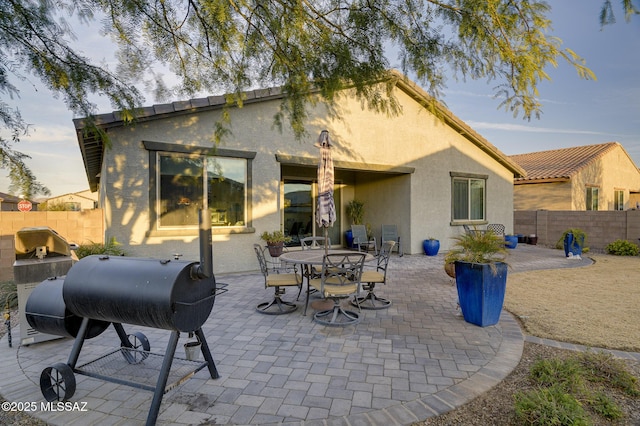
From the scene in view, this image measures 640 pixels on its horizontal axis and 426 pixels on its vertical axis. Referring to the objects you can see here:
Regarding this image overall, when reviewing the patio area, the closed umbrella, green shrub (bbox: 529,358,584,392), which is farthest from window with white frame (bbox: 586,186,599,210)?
green shrub (bbox: 529,358,584,392)

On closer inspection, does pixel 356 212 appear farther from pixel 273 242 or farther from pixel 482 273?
pixel 482 273

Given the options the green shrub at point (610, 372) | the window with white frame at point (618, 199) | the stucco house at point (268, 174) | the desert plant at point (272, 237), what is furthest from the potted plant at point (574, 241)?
the window with white frame at point (618, 199)

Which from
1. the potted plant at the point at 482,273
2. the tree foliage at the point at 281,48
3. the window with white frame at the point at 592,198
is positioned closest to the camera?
the tree foliage at the point at 281,48

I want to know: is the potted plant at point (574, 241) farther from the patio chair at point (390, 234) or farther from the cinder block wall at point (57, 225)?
the cinder block wall at point (57, 225)

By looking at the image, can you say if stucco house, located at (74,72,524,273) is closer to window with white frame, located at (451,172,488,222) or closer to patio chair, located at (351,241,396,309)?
window with white frame, located at (451,172,488,222)

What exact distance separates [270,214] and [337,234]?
4451 millimetres

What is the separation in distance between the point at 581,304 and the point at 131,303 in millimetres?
6509

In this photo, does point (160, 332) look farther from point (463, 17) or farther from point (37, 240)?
point (463, 17)

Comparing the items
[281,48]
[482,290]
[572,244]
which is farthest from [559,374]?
[572,244]

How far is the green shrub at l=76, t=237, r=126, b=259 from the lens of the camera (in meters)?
6.18

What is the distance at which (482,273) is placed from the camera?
4211 mm

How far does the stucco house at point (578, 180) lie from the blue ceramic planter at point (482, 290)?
13059mm

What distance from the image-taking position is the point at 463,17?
11.1 ft

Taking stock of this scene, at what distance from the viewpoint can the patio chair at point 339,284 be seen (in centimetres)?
436
